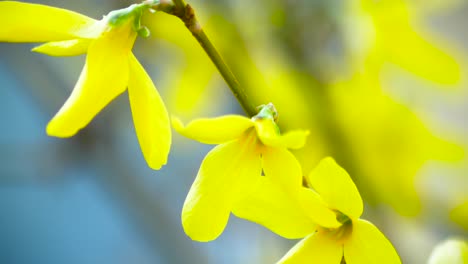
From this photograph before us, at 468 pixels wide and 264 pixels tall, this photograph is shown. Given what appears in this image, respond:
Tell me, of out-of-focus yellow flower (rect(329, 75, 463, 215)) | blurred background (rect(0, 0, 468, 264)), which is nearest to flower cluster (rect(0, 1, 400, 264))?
blurred background (rect(0, 0, 468, 264))

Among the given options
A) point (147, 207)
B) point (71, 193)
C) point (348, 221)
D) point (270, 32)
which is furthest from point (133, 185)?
point (71, 193)

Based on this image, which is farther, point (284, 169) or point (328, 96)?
point (328, 96)

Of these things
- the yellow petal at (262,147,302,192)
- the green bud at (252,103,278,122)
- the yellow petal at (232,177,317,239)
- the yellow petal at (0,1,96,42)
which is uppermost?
the yellow petal at (0,1,96,42)

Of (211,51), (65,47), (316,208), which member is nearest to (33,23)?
(65,47)

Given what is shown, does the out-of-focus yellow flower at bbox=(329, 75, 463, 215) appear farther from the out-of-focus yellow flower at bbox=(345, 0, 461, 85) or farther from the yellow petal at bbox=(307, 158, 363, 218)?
the yellow petal at bbox=(307, 158, 363, 218)

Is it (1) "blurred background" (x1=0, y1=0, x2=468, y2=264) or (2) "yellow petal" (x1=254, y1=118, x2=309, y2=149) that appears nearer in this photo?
(2) "yellow petal" (x1=254, y1=118, x2=309, y2=149)

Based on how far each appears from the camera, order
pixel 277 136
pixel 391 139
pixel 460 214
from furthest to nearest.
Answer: pixel 391 139, pixel 460 214, pixel 277 136

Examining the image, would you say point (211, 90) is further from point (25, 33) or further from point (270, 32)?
point (25, 33)

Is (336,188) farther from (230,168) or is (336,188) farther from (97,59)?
(97,59)
